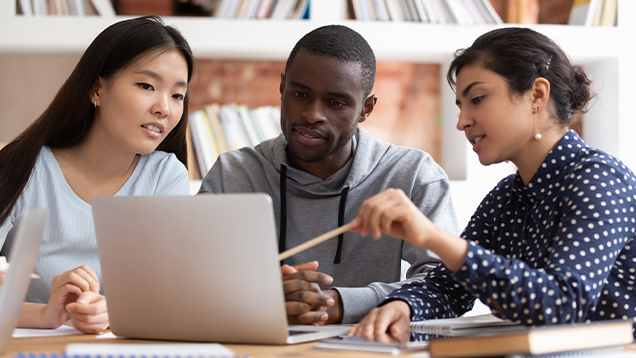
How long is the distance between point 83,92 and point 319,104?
0.62 metres

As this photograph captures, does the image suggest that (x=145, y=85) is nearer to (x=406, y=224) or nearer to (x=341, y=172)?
(x=341, y=172)

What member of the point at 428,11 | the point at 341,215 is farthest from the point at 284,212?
the point at 428,11

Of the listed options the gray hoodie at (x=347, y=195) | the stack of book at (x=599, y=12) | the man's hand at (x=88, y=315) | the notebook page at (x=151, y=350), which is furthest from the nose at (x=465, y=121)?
the stack of book at (x=599, y=12)

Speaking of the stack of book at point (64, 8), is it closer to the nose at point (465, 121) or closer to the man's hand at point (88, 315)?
the man's hand at point (88, 315)

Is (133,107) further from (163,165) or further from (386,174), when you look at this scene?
(386,174)

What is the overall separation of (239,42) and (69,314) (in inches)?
47.7

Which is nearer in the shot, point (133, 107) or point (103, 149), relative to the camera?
point (133, 107)

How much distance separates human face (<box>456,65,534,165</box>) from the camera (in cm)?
108

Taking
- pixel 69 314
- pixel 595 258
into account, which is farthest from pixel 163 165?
pixel 595 258

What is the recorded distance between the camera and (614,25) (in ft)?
6.96

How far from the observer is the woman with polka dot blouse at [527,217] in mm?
871

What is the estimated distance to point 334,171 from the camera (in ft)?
5.11

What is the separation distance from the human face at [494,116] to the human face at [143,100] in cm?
74

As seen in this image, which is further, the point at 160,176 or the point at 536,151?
the point at 160,176
